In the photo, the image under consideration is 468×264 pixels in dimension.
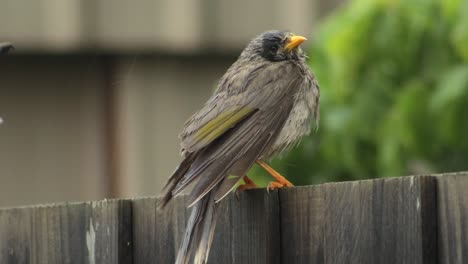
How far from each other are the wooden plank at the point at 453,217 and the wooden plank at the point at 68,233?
1.37 metres

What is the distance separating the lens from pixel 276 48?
6.09 m

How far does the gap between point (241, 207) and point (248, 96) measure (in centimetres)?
89

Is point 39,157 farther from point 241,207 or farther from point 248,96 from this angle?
point 241,207

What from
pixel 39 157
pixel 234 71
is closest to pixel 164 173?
pixel 39 157

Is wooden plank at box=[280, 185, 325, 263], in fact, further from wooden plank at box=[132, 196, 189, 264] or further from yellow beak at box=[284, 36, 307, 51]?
yellow beak at box=[284, 36, 307, 51]

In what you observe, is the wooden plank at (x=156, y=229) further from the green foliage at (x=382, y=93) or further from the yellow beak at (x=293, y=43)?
the green foliage at (x=382, y=93)

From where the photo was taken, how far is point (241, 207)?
4.15m

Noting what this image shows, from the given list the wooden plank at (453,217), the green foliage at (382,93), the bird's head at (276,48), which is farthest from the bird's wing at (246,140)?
the green foliage at (382,93)

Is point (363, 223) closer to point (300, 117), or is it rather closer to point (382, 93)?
point (300, 117)

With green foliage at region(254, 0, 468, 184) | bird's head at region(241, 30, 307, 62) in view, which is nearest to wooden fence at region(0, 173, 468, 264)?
bird's head at region(241, 30, 307, 62)

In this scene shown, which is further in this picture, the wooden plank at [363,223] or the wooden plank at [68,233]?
the wooden plank at [68,233]

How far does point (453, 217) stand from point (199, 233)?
39.0 inches

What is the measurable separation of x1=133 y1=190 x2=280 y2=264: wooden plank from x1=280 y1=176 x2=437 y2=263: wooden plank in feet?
0.28

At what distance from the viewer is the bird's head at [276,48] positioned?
19.6ft
